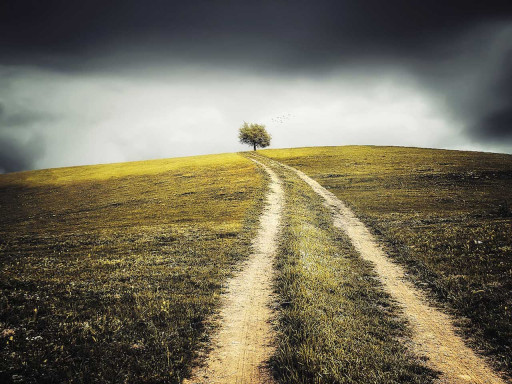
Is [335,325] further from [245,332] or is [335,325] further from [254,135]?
[254,135]

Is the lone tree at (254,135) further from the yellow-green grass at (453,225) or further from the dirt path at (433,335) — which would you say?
the dirt path at (433,335)

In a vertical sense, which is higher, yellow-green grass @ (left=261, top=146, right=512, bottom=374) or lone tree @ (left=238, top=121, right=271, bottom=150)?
lone tree @ (left=238, top=121, right=271, bottom=150)

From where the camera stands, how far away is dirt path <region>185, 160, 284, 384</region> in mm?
6449

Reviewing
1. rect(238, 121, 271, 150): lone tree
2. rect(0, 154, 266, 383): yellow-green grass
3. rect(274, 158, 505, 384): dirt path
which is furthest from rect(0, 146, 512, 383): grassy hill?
rect(238, 121, 271, 150): lone tree

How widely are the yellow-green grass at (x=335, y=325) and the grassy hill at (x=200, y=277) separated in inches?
2.4

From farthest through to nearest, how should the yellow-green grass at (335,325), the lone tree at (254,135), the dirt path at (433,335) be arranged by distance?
the lone tree at (254,135) < the dirt path at (433,335) < the yellow-green grass at (335,325)

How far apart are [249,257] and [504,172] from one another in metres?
46.1

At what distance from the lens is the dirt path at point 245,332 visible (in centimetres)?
645

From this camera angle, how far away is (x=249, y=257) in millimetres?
14820

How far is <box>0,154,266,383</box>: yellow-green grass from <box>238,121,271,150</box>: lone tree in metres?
61.9

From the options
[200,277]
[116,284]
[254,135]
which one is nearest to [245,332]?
[200,277]

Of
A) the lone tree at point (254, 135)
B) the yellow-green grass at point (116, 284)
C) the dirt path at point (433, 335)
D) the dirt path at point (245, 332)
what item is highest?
the lone tree at point (254, 135)

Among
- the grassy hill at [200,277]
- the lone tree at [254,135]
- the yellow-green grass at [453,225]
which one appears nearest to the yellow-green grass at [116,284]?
the grassy hill at [200,277]

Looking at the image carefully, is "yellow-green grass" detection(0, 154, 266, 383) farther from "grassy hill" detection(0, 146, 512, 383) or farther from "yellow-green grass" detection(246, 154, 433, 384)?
"yellow-green grass" detection(246, 154, 433, 384)
